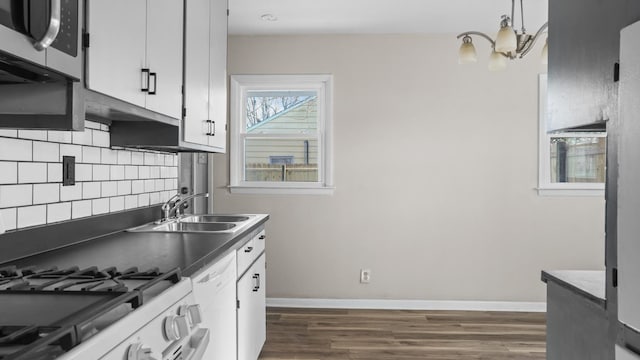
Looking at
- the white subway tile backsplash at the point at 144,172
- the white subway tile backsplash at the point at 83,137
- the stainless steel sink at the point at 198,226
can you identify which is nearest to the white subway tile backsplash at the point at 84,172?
the white subway tile backsplash at the point at 83,137

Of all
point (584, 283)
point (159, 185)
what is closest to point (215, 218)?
point (159, 185)

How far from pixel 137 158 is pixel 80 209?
63 cm

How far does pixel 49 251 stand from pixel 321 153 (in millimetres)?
2814

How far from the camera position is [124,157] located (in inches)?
96.3

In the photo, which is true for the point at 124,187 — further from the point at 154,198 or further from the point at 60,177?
the point at 60,177

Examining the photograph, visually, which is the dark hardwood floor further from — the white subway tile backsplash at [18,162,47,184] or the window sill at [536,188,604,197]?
the white subway tile backsplash at [18,162,47,184]

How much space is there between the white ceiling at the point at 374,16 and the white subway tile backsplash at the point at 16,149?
2.25m

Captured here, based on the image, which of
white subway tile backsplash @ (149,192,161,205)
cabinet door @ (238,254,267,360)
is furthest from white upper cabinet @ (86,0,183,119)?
cabinet door @ (238,254,267,360)

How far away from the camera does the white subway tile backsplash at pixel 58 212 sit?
5.94 ft

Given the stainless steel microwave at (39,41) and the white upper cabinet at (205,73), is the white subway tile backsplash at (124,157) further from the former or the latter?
the stainless steel microwave at (39,41)

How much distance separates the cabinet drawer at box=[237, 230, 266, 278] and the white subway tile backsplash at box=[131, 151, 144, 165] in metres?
0.76

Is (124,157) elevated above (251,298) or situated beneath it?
elevated above

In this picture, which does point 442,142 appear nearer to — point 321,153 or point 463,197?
point 463,197

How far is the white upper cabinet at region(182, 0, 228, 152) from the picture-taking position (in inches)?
93.4
